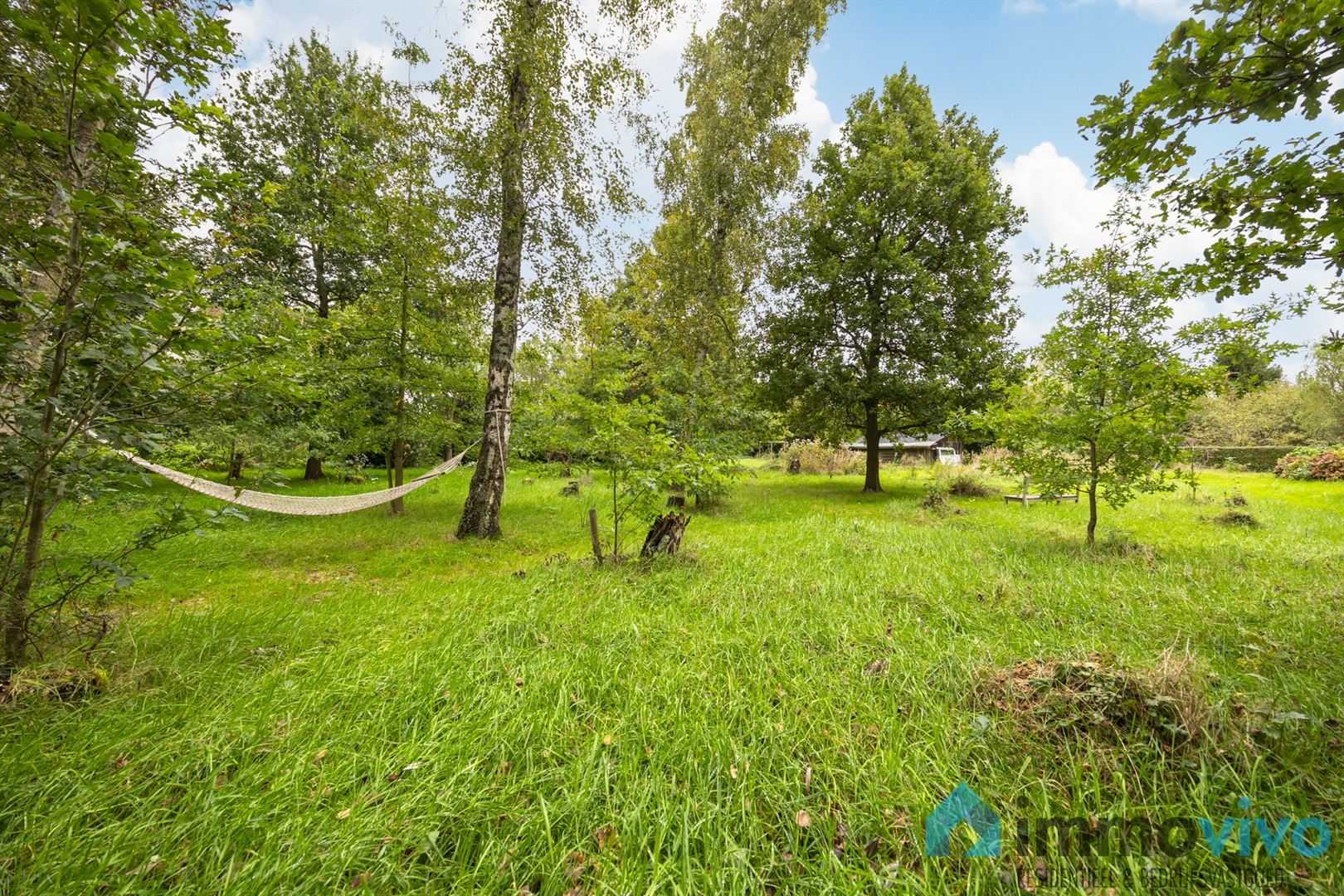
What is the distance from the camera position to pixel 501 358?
6.68m

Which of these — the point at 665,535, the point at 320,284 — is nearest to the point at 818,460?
the point at 665,535

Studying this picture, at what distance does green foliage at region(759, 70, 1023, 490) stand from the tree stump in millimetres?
7822

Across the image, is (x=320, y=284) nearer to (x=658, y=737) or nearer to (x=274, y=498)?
(x=274, y=498)

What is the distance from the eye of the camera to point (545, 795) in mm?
1765

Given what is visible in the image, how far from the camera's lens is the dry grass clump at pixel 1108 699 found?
1.91m

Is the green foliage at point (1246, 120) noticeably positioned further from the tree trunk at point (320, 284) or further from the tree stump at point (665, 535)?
the tree trunk at point (320, 284)

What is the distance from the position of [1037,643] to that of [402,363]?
905 centimetres

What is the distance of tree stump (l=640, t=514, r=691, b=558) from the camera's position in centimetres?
521

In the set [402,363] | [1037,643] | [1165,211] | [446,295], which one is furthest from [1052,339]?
[402,363]

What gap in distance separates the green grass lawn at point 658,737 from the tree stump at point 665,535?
40.4 inches

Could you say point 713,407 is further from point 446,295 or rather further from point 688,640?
point 688,640

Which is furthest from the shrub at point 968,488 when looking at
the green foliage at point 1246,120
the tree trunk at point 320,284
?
the tree trunk at point 320,284

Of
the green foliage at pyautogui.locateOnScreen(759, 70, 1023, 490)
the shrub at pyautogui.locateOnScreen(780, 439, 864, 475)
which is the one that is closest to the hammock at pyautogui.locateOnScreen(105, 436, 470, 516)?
the green foliage at pyautogui.locateOnScreen(759, 70, 1023, 490)

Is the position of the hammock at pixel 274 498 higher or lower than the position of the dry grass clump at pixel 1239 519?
higher
